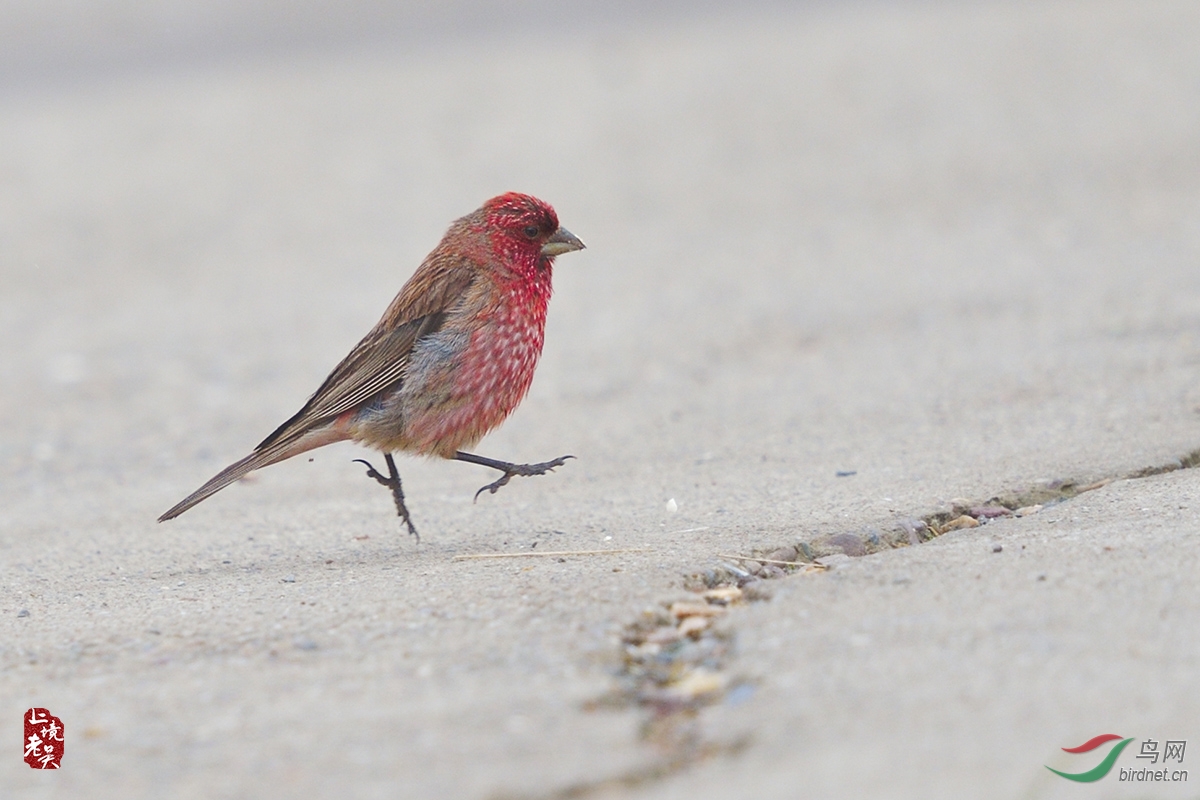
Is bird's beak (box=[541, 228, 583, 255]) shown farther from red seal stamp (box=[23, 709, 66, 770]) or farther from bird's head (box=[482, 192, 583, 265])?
red seal stamp (box=[23, 709, 66, 770])

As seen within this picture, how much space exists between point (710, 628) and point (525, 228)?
6.94 feet

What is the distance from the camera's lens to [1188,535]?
12.8 ft

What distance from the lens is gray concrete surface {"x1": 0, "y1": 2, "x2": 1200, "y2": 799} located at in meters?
3.04

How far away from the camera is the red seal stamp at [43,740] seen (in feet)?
9.98

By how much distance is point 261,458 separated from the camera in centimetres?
496

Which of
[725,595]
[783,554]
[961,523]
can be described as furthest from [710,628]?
[961,523]

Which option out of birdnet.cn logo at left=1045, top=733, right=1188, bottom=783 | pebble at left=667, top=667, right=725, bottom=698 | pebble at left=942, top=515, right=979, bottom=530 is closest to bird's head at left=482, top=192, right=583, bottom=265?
pebble at left=942, top=515, right=979, bottom=530

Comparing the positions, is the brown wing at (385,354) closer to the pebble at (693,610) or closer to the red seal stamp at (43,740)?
the pebble at (693,610)

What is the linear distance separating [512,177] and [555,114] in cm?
142

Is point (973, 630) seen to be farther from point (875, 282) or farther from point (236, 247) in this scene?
point (236, 247)

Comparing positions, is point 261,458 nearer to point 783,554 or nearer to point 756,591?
point 783,554

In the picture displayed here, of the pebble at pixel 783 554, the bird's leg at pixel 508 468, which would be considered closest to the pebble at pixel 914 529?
the pebble at pixel 783 554

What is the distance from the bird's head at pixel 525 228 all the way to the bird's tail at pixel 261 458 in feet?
2.94

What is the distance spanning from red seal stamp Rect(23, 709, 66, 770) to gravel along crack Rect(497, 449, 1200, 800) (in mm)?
999
